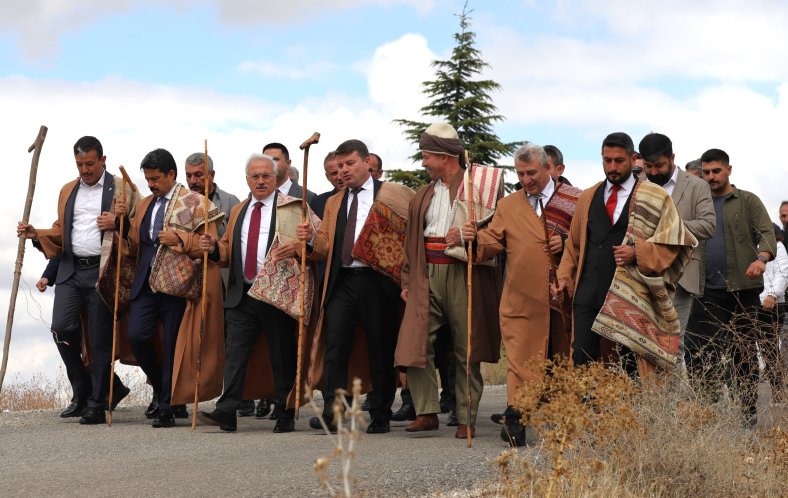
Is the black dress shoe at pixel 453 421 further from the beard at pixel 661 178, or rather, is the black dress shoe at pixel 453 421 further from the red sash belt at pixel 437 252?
the beard at pixel 661 178

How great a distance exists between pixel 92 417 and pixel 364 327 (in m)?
2.84

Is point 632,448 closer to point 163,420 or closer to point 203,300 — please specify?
point 203,300

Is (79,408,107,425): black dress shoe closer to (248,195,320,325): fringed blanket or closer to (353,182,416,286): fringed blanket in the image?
(248,195,320,325): fringed blanket

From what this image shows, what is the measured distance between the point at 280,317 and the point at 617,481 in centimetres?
465

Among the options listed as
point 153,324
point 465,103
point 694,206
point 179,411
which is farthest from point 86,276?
point 465,103

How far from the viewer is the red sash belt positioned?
985 cm

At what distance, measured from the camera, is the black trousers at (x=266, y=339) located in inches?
413

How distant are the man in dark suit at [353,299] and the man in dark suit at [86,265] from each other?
2349mm

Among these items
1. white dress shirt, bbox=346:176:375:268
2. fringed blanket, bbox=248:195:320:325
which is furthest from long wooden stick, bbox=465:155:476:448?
fringed blanket, bbox=248:195:320:325

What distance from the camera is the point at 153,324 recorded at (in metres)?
11.3

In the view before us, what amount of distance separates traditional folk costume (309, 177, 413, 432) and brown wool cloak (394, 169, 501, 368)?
13.9 inches

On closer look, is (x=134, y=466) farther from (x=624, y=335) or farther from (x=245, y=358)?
(x=624, y=335)

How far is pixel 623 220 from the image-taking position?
8.85m

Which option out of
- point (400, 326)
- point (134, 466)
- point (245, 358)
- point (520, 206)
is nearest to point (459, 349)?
point (400, 326)
